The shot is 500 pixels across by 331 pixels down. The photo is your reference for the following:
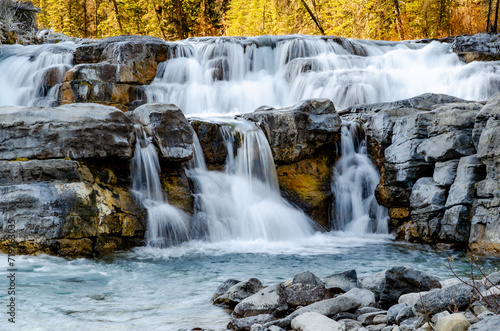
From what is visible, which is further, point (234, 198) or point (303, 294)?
point (234, 198)

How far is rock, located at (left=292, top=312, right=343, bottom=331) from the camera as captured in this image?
364cm

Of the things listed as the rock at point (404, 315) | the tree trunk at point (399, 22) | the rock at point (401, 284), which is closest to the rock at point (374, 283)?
the rock at point (401, 284)

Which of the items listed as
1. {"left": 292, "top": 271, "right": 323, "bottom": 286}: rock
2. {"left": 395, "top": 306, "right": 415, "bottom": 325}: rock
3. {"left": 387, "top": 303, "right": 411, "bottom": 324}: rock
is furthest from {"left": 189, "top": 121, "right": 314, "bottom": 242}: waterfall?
{"left": 395, "top": 306, "right": 415, "bottom": 325}: rock

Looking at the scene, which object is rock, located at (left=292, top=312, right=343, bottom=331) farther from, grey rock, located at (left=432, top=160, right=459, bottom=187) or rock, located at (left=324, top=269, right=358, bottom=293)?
grey rock, located at (left=432, top=160, right=459, bottom=187)

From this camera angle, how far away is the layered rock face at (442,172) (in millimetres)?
7512

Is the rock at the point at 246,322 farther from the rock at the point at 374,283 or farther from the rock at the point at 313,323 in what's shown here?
the rock at the point at 374,283

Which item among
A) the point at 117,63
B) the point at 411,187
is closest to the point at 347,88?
the point at 411,187

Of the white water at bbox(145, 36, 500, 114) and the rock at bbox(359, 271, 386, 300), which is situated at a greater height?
the white water at bbox(145, 36, 500, 114)

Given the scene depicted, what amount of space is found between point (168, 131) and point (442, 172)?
16.7 feet

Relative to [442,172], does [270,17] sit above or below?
above

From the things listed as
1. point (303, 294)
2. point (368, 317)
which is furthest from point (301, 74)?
point (368, 317)

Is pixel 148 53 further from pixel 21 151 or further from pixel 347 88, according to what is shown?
pixel 21 151

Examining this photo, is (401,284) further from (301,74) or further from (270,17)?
(270,17)

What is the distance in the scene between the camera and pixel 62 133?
288 inches
